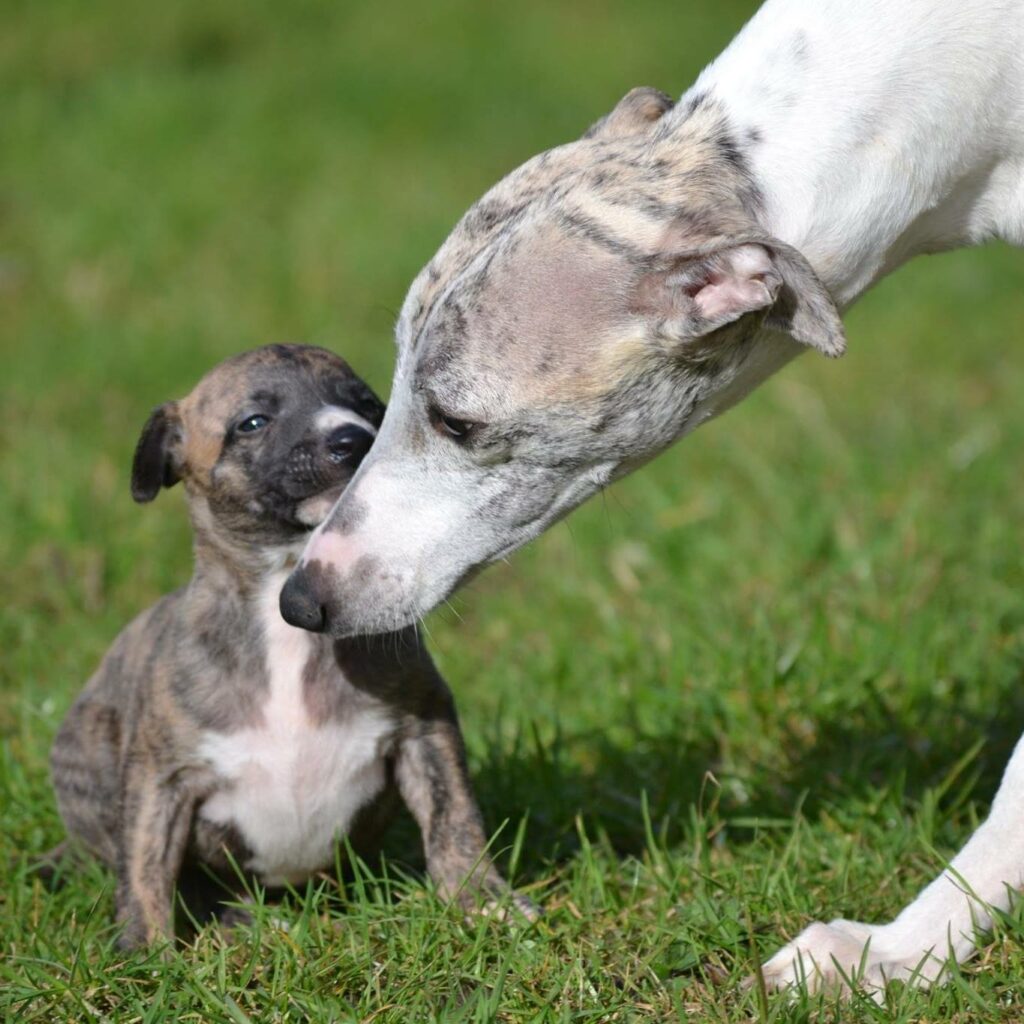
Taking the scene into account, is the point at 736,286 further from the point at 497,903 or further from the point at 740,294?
the point at 497,903

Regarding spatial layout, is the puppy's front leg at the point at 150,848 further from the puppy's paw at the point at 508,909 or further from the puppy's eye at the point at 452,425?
the puppy's eye at the point at 452,425

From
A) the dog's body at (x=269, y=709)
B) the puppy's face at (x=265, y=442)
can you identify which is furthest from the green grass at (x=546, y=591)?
the puppy's face at (x=265, y=442)

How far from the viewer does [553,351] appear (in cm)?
321

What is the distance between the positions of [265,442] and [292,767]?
76 centimetres

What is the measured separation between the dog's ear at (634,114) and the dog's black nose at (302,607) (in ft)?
3.87

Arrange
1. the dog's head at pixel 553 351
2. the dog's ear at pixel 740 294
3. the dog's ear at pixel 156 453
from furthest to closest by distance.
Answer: the dog's ear at pixel 156 453, the dog's head at pixel 553 351, the dog's ear at pixel 740 294

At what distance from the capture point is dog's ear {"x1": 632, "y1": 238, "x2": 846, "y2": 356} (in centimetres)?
302

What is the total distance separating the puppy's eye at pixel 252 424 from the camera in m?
3.85

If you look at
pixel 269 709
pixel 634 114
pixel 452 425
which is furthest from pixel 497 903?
pixel 634 114

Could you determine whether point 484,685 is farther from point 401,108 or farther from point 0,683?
point 401,108

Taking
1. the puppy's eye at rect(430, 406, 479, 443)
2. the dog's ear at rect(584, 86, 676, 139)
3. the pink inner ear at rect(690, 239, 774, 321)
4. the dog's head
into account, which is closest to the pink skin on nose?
the dog's head

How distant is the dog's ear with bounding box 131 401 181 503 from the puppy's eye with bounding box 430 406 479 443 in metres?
0.94

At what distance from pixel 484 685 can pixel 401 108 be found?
7.20 metres

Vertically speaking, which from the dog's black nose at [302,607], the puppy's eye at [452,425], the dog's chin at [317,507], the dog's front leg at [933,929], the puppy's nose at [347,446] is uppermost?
the puppy's eye at [452,425]
